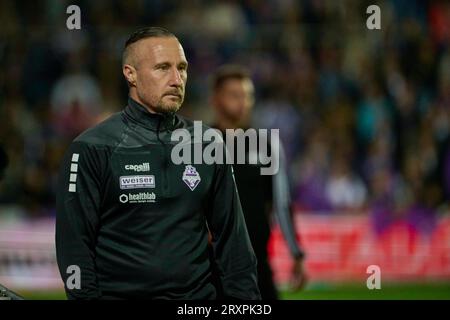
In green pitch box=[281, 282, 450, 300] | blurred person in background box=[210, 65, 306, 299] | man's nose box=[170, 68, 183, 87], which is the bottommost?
green pitch box=[281, 282, 450, 300]

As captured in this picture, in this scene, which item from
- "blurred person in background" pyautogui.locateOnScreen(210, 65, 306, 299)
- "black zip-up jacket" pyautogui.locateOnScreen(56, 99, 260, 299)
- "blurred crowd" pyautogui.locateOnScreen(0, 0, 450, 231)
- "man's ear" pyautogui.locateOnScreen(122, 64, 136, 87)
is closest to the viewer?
"black zip-up jacket" pyautogui.locateOnScreen(56, 99, 260, 299)

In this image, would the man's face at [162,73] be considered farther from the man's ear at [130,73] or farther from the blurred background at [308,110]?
the blurred background at [308,110]

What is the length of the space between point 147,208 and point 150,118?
40 centimetres

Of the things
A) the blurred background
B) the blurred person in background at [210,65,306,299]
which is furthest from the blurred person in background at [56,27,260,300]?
the blurred background

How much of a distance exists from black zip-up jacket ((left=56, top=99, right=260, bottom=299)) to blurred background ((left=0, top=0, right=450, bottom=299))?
578cm

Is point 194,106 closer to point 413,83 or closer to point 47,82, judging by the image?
point 47,82

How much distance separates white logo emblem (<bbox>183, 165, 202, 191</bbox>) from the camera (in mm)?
4258

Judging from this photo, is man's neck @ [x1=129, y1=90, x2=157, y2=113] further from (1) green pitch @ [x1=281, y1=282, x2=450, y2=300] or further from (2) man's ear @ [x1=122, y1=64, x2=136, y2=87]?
(1) green pitch @ [x1=281, y1=282, x2=450, y2=300]

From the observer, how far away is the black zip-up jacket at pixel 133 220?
163 inches

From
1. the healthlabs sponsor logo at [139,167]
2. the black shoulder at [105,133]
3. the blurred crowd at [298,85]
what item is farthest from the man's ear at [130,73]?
the blurred crowd at [298,85]

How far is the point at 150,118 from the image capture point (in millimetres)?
4344

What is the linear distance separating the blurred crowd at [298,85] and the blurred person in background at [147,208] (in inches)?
248

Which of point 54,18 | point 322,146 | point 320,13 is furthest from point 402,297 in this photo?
point 54,18
